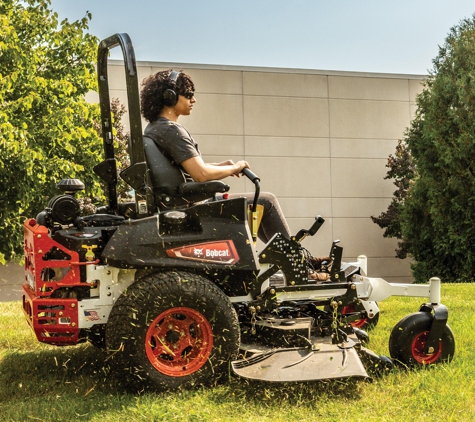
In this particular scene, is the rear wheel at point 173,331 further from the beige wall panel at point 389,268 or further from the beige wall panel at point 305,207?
the beige wall panel at point 389,268

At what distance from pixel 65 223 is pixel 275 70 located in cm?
1638

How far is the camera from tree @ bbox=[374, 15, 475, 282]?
52.9 feet

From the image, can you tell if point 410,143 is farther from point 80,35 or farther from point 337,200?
point 80,35

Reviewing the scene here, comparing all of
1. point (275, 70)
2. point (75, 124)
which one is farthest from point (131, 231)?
point (275, 70)

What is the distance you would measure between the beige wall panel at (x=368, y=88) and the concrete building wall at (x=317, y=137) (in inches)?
1.2

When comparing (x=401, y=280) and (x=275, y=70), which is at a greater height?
(x=275, y=70)

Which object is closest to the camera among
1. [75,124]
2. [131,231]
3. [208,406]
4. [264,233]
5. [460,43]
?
[208,406]

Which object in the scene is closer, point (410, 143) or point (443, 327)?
point (443, 327)

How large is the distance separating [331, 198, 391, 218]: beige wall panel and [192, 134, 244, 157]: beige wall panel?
3.20 metres

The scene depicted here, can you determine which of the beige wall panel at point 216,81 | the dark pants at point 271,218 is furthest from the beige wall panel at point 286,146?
the dark pants at point 271,218

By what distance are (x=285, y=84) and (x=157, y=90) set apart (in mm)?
16001

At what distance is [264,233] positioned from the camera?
4.54 meters

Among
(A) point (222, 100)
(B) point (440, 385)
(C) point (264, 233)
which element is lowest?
(B) point (440, 385)

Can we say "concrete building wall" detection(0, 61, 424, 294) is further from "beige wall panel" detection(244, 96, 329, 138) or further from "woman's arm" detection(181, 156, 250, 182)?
"woman's arm" detection(181, 156, 250, 182)
